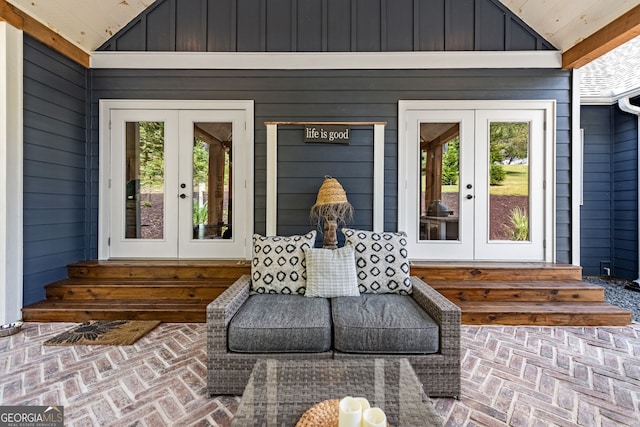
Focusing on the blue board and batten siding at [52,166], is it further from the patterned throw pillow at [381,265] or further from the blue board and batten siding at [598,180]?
the blue board and batten siding at [598,180]

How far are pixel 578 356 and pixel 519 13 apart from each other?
12.5 ft

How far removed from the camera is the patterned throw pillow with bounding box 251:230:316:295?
259 centimetres

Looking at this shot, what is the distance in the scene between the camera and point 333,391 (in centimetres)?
137

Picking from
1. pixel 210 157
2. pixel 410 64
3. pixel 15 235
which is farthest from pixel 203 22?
pixel 15 235

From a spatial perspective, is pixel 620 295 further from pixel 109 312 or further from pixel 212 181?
pixel 109 312

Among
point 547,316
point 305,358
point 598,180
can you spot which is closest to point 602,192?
point 598,180

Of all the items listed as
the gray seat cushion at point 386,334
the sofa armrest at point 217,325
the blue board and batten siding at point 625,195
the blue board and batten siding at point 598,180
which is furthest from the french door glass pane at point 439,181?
the blue board and batten siding at point 625,195

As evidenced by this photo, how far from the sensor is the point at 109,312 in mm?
3045

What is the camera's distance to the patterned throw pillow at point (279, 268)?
8.48 feet

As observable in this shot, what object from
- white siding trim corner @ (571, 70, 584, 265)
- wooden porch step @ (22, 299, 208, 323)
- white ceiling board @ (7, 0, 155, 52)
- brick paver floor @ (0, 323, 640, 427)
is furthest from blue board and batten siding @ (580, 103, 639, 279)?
white ceiling board @ (7, 0, 155, 52)

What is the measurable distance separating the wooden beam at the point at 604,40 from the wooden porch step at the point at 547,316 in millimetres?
2695

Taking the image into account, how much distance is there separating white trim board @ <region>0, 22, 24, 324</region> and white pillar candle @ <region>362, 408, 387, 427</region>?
11.7 feet

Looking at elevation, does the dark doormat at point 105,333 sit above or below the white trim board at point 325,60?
below

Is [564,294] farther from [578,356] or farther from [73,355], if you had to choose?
[73,355]
